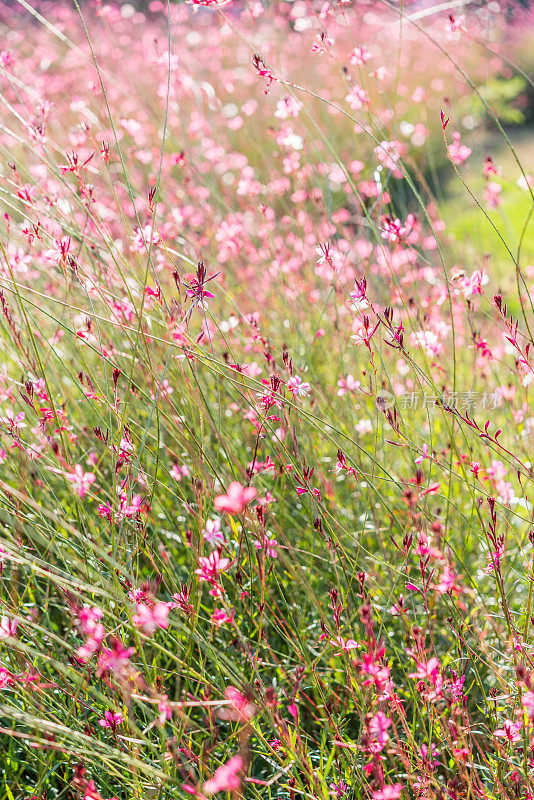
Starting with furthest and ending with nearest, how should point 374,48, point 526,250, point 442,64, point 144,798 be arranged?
point 374,48, point 442,64, point 526,250, point 144,798

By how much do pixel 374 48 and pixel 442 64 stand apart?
4.65ft

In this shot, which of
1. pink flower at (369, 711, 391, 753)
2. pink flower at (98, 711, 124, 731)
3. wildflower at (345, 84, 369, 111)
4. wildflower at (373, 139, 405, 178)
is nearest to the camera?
pink flower at (369, 711, 391, 753)

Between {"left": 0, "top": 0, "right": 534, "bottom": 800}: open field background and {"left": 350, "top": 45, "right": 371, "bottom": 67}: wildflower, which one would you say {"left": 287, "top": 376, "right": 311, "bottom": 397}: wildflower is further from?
{"left": 350, "top": 45, "right": 371, "bottom": 67}: wildflower

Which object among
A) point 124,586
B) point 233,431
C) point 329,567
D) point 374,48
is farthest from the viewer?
point 374,48

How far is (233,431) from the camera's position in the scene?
2338 mm

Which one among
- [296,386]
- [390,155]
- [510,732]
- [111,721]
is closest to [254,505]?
[296,386]

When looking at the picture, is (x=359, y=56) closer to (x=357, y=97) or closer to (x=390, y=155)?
(x=357, y=97)

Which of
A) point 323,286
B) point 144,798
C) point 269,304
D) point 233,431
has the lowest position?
point 144,798

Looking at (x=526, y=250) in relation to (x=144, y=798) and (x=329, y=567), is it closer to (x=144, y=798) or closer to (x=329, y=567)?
(x=329, y=567)

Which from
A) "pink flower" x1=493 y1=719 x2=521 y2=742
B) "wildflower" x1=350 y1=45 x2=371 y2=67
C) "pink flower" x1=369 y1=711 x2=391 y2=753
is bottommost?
"pink flower" x1=369 y1=711 x2=391 y2=753

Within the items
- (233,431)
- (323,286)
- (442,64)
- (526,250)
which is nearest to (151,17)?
(442,64)

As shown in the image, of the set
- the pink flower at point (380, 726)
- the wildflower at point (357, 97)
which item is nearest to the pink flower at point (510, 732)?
the pink flower at point (380, 726)

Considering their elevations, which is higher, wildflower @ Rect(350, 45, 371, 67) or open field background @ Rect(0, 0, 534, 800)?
wildflower @ Rect(350, 45, 371, 67)

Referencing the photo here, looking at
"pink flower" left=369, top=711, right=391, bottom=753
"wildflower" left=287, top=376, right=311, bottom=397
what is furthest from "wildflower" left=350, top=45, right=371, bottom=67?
"pink flower" left=369, top=711, right=391, bottom=753
